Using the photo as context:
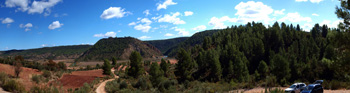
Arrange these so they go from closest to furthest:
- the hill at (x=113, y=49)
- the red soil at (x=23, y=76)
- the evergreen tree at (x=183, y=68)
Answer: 1. the red soil at (x=23, y=76)
2. the evergreen tree at (x=183, y=68)
3. the hill at (x=113, y=49)

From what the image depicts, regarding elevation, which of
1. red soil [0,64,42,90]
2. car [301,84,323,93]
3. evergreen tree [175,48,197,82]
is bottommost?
evergreen tree [175,48,197,82]

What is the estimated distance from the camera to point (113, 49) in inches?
6171

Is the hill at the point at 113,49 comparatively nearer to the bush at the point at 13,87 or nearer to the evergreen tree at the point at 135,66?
the evergreen tree at the point at 135,66

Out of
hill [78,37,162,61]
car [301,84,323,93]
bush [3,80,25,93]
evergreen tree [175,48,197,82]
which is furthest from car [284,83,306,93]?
A: hill [78,37,162,61]

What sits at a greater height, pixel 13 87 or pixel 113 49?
pixel 13 87

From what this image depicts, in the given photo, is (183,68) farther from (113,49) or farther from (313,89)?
(113,49)

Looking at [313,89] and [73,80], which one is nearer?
[313,89]

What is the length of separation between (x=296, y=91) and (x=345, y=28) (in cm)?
993

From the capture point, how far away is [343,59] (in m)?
9.16

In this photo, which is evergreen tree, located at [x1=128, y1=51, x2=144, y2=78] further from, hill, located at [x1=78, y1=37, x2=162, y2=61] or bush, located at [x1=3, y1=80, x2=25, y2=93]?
hill, located at [x1=78, y1=37, x2=162, y2=61]

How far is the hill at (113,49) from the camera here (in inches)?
5619

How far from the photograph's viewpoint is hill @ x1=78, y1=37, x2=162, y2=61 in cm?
14271

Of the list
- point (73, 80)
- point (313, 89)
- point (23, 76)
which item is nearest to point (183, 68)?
point (73, 80)

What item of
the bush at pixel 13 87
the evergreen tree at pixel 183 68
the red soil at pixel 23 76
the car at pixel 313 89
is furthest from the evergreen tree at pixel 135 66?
the car at pixel 313 89
